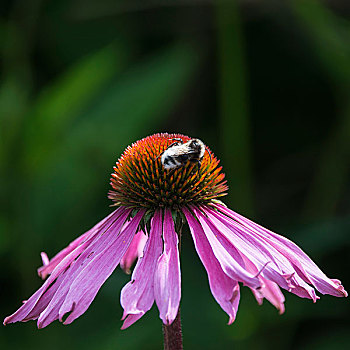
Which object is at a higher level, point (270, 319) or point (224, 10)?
point (224, 10)

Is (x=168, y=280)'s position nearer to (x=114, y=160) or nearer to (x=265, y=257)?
(x=265, y=257)

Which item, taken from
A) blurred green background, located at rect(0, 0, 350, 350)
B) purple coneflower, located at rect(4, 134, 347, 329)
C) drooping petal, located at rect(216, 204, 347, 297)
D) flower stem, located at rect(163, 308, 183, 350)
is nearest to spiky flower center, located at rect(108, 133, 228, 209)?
purple coneflower, located at rect(4, 134, 347, 329)

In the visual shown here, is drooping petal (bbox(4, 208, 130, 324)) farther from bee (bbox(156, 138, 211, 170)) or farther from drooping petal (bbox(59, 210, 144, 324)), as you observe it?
bee (bbox(156, 138, 211, 170))

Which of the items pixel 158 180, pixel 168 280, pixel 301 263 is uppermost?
pixel 158 180

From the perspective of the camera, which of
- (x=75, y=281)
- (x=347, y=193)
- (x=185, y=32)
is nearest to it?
(x=75, y=281)

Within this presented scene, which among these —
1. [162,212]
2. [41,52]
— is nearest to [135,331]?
[162,212]

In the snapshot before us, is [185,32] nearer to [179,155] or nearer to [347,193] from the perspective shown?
[347,193]

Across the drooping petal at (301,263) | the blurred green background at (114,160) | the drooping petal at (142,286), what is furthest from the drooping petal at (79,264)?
the blurred green background at (114,160)

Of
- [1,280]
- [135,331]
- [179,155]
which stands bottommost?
[135,331]

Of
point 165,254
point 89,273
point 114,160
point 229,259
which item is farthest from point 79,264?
point 114,160
